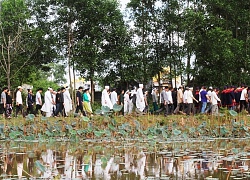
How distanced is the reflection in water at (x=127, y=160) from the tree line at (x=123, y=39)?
25.3 metres

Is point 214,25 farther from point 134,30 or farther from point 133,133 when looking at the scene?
point 133,133

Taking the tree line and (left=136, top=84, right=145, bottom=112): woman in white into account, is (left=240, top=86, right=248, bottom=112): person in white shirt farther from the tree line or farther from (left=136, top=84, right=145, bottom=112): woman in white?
the tree line

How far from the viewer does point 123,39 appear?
42.8 metres

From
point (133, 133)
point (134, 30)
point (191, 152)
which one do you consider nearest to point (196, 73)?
point (134, 30)

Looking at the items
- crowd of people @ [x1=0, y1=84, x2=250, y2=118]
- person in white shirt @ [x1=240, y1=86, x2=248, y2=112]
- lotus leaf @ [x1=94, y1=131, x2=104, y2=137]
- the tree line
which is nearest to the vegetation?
lotus leaf @ [x1=94, y1=131, x2=104, y2=137]

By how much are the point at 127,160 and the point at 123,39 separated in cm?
3271

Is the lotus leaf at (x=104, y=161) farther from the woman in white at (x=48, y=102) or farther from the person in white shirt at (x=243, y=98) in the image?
the person in white shirt at (x=243, y=98)

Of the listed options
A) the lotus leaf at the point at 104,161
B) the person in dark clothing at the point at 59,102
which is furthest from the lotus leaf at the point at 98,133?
the person in dark clothing at the point at 59,102

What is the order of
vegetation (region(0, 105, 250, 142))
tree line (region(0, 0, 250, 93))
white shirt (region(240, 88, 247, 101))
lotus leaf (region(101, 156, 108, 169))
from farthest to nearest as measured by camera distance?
tree line (region(0, 0, 250, 93))
white shirt (region(240, 88, 247, 101))
vegetation (region(0, 105, 250, 142))
lotus leaf (region(101, 156, 108, 169))

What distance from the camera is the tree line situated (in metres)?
39.2

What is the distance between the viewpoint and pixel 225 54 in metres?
37.1

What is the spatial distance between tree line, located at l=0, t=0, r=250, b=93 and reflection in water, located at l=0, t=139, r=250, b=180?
25.3m

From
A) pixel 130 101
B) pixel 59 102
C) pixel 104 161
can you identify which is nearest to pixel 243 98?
pixel 130 101

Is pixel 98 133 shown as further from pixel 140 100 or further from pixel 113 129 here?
pixel 140 100
